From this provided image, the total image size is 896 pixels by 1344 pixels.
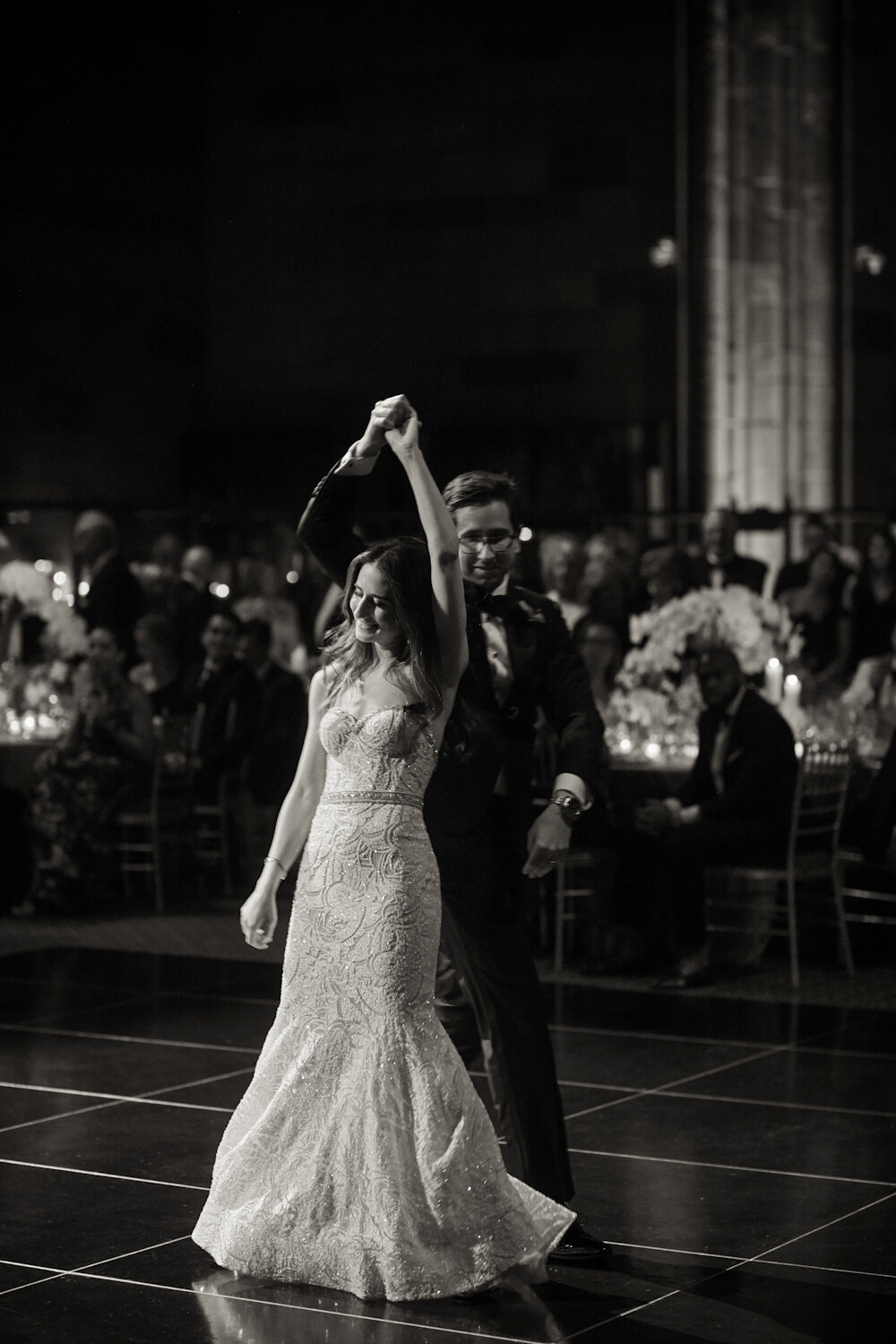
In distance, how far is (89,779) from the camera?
10.2 metres

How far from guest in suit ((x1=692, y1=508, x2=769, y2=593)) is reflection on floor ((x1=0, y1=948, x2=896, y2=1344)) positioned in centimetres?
417

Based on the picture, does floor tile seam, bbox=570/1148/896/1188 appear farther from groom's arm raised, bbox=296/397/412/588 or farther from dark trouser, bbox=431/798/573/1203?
groom's arm raised, bbox=296/397/412/588

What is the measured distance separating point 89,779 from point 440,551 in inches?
254

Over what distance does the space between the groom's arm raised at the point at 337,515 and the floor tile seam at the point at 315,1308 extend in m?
1.39

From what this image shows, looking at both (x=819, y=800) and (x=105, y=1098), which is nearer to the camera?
(x=105, y=1098)

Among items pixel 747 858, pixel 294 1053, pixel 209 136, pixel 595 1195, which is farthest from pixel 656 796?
pixel 209 136

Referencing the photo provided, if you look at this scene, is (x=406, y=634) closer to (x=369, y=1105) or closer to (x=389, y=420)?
(x=389, y=420)

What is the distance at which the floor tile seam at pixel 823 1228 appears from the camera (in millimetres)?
4363

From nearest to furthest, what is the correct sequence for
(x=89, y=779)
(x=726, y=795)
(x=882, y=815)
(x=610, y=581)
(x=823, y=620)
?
(x=882, y=815) → (x=726, y=795) → (x=89, y=779) → (x=610, y=581) → (x=823, y=620)

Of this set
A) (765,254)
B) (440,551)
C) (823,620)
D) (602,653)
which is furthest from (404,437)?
(765,254)

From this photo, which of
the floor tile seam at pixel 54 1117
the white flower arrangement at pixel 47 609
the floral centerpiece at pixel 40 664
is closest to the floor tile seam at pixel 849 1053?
the floor tile seam at pixel 54 1117

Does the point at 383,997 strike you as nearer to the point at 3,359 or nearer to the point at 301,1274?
the point at 301,1274

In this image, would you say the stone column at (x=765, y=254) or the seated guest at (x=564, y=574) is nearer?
the seated guest at (x=564, y=574)

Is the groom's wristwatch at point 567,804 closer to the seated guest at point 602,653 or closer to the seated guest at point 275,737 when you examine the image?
the seated guest at point 602,653
